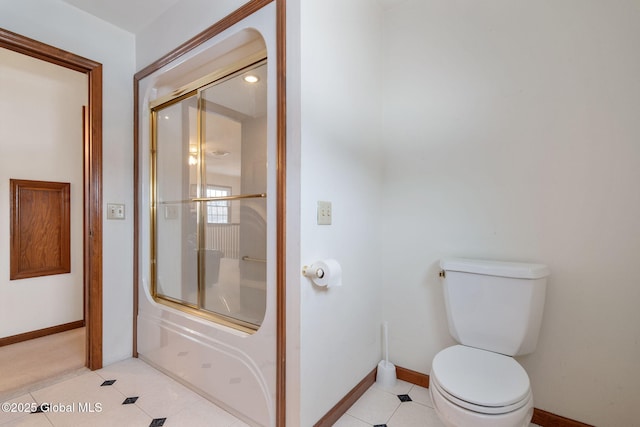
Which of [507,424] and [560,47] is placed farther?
[560,47]

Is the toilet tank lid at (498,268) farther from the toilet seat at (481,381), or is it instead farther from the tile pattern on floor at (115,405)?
the tile pattern on floor at (115,405)

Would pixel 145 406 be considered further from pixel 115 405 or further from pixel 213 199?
pixel 213 199

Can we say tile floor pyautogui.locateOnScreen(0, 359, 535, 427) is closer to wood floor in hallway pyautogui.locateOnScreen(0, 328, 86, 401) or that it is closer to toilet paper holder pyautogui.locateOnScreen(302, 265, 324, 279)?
wood floor in hallway pyautogui.locateOnScreen(0, 328, 86, 401)

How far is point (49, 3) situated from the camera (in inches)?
74.0

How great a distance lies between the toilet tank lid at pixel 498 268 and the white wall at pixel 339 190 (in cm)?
52

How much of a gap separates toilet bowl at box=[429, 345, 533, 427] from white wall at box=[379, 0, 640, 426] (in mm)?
475

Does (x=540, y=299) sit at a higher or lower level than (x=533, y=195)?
lower

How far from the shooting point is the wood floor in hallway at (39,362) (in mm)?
1876

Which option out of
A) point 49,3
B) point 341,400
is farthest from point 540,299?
point 49,3

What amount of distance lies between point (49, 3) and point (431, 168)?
268 cm

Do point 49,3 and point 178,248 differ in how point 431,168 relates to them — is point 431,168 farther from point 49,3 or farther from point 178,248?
point 49,3

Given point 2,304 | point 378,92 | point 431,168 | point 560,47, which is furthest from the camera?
point 2,304

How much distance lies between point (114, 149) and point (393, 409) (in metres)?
2.57

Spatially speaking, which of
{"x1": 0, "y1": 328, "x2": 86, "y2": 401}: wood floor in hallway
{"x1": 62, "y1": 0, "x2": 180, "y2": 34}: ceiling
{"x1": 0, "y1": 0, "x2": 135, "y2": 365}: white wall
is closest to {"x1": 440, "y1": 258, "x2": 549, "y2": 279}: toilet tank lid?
{"x1": 0, "y1": 0, "x2": 135, "y2": 365}: white wall
